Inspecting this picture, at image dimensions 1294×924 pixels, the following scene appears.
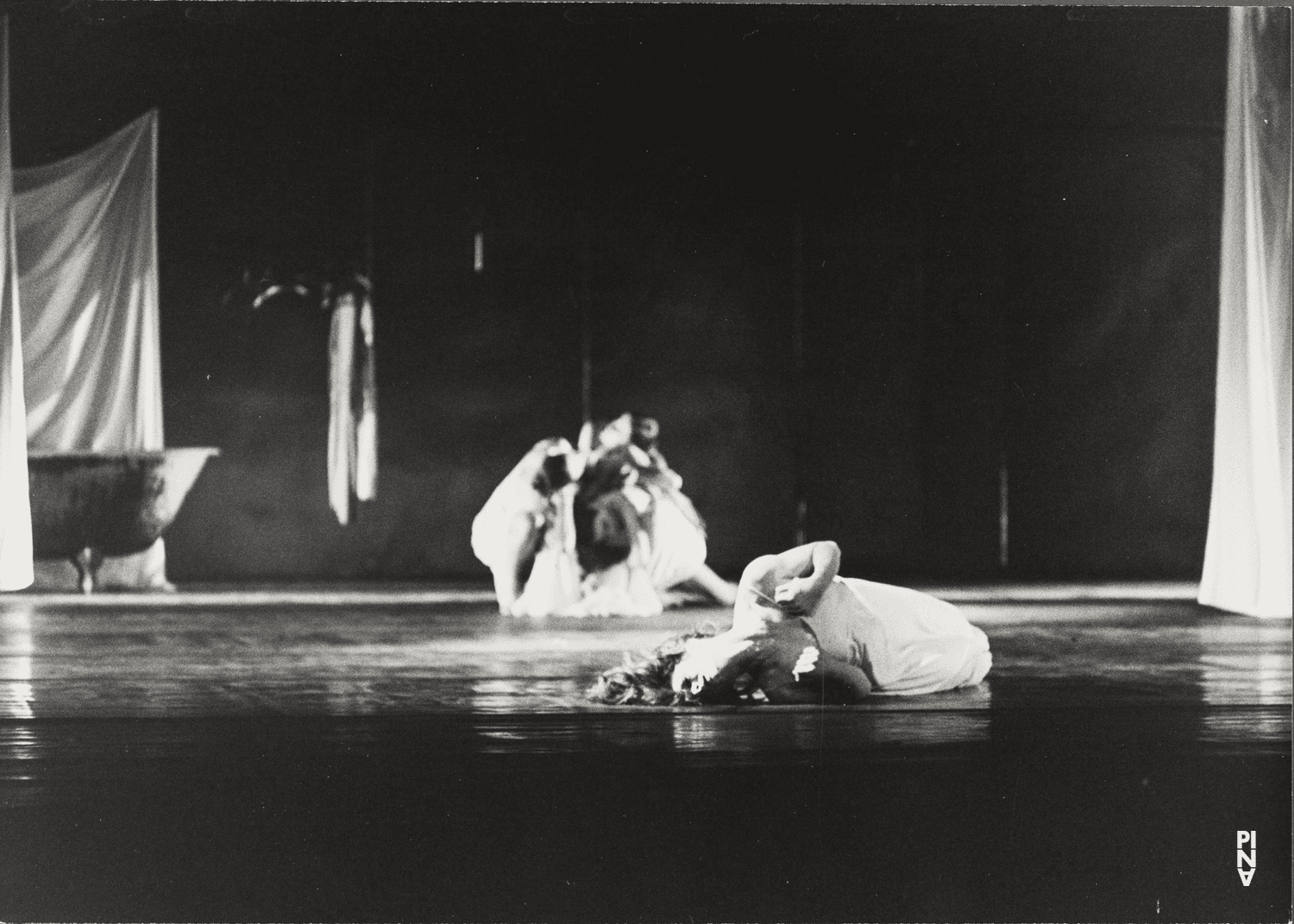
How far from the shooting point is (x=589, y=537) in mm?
6457

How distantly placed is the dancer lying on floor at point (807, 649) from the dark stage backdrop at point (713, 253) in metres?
0.93

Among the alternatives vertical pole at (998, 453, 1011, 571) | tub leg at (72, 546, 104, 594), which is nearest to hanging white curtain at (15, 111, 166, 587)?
tub leg at (72, 546, 104, 594)

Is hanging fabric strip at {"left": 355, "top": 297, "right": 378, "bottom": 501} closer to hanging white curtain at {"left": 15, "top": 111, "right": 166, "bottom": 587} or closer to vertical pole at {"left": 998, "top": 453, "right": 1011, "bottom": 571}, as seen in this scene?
hanging white curtain at {"left": 15, "top": 111, "right": 166, "bottom": 587}

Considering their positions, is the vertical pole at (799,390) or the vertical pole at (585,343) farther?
the vertical pole at (585,343)

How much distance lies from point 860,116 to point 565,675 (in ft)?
5.97

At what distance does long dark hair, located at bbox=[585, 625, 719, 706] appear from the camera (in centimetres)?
455

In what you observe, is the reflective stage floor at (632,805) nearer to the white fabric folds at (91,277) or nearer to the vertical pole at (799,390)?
the white fabric folds at (91,277)

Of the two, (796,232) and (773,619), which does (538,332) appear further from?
(773,619)

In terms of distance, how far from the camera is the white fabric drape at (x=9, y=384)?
466 centimetres

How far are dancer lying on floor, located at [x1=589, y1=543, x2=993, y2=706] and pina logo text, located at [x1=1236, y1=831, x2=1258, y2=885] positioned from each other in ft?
2.90

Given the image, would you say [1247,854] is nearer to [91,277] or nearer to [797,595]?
[797,595]

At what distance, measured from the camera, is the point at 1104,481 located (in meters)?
6.95

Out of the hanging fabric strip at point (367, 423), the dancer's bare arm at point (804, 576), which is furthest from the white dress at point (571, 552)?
Result: the dancer's bare arm at point (804, 576)

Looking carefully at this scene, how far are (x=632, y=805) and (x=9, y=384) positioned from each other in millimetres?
2168
